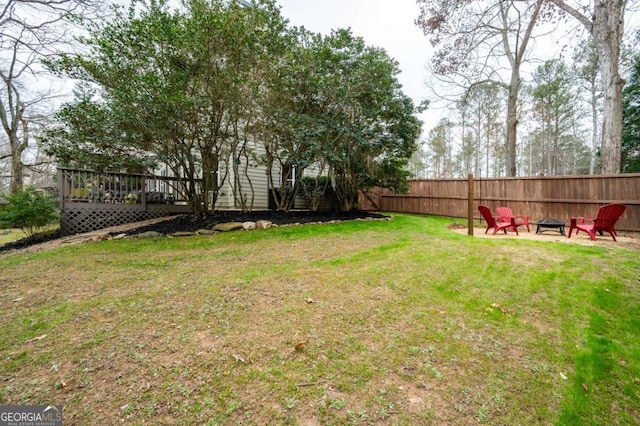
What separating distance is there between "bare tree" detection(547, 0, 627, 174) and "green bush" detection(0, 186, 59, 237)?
1567 cm

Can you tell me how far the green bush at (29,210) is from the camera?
6.51m

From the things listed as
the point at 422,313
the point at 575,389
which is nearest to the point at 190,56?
the point at 422,313

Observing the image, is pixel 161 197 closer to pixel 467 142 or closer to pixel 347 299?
pixel 347 299

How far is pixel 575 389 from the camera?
1.92 metres

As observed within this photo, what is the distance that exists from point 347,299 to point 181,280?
2152 millimetres

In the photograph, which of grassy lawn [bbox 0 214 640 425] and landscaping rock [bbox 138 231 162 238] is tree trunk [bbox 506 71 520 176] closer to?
grassy lawn [bbox 0 214 640 425]

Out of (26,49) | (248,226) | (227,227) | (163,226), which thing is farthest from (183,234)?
(26,49)

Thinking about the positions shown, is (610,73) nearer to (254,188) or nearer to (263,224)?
(263,224)

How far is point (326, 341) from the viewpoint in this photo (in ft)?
7.38

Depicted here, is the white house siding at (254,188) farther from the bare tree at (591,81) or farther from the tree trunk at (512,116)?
the bare tree at (591,81)

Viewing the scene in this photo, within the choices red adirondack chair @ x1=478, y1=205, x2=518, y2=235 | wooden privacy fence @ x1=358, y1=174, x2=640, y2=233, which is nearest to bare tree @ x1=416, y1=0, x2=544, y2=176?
wooden privacy fence @ x1=358, y1=174, x2=640, y2=233

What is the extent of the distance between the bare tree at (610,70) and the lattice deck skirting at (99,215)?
553 inches

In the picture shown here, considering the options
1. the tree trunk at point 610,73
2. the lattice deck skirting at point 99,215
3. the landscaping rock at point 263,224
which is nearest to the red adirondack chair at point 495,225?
the tree trunk at point 610,73

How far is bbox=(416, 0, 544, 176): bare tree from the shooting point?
10898 mm
